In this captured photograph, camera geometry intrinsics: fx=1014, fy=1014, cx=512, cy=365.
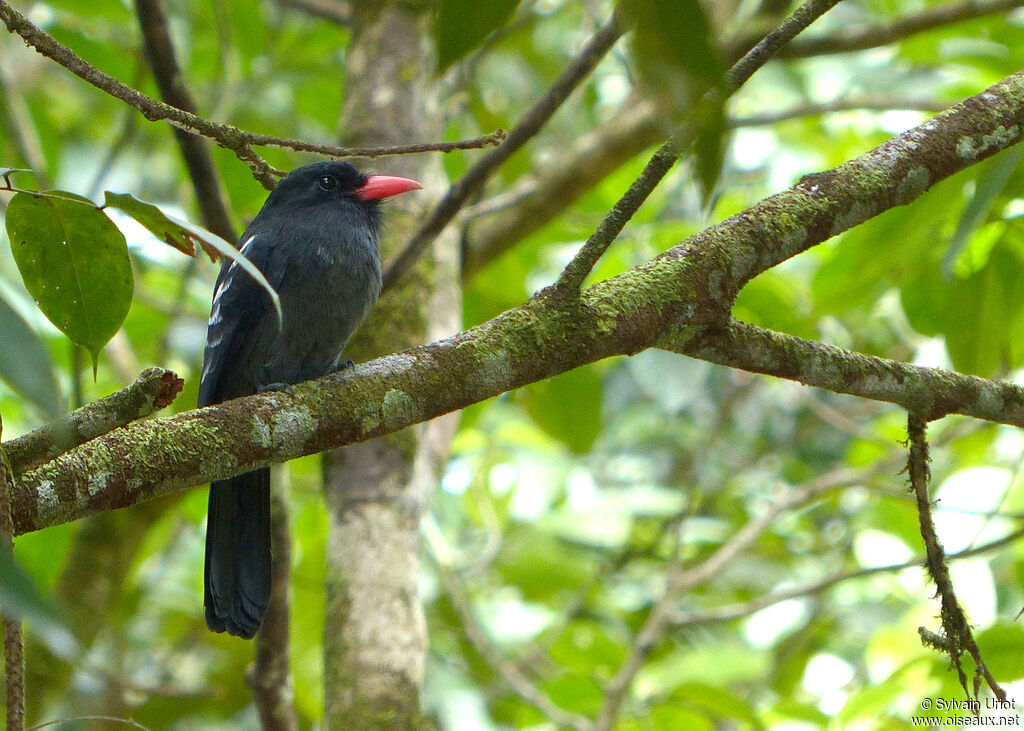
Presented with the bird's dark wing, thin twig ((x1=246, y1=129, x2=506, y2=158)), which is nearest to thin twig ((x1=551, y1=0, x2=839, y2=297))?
thin twig ((x1=246, y1=129, x2=506, y2=158))

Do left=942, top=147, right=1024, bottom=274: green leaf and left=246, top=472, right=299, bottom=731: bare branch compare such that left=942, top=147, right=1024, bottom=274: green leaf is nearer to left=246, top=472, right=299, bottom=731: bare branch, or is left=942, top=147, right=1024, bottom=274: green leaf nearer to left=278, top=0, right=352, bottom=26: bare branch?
left=246, top=472, right=299, bottom=731: bare branch

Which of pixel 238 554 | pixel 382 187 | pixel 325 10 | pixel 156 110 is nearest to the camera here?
pixel 156 110

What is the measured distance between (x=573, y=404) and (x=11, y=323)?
10.6 ft

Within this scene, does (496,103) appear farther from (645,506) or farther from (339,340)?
(339,340)

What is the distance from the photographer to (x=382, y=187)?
10.7 feet

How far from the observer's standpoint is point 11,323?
981mm

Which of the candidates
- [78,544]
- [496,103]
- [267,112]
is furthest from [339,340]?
[496,103]

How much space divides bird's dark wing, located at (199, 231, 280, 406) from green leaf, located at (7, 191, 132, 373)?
1.40 metres

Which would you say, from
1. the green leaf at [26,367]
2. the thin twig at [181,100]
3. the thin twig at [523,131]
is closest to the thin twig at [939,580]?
the thin twig at [523,131]

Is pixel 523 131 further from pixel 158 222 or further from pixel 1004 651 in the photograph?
pixel 1004 651

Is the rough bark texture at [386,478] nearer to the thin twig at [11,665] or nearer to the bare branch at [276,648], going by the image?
the bare branch at [276,648]

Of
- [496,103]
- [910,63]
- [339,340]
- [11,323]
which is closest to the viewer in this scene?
[11,323]

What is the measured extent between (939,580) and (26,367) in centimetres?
187

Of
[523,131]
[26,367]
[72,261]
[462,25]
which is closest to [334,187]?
[523,131]
